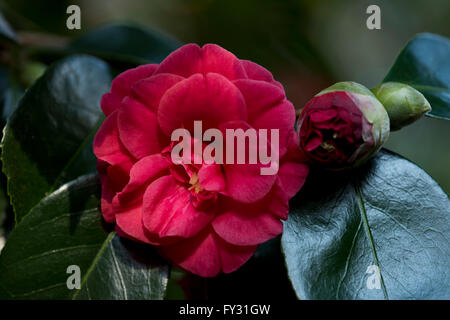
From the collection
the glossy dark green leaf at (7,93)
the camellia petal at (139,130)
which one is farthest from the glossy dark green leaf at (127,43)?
the camellia petal at (139,130)

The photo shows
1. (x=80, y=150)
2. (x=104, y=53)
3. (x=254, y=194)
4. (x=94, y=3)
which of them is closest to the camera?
(x=254, y=194)

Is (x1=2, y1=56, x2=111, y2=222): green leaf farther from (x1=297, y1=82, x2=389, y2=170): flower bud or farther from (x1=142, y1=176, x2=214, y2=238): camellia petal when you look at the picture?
(x1=297, y1=82, x2=389, y2=170): flower bud

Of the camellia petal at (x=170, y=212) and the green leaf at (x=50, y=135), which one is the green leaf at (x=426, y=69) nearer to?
the camellia petal at (x=170, y=212)

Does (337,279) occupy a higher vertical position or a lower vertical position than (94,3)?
lower

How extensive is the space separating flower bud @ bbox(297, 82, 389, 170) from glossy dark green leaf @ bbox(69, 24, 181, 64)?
56cm

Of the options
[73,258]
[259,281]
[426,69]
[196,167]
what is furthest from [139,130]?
[426,69]

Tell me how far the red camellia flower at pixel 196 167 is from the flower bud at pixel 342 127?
2 cm

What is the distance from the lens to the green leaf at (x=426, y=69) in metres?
0.80

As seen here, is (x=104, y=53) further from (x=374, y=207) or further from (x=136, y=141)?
(x=374, y=207)

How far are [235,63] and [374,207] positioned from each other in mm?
274

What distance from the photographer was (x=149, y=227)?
604 mm

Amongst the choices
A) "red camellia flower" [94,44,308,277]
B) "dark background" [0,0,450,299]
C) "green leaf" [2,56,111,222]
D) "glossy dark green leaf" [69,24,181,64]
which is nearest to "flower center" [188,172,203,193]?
"red camellia flower" [94,44,308,277]
